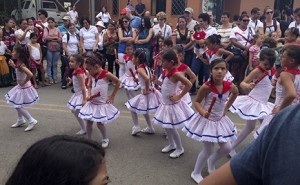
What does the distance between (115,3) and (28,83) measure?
16.3 metres

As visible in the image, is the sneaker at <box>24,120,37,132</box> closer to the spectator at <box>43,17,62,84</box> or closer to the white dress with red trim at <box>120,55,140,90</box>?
the white dress with red trim at <box>120,55,140,90</box>

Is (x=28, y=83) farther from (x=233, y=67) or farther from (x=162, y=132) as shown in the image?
(x=233, y=67)

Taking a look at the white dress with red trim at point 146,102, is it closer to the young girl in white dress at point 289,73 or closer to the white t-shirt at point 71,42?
the young girl in white dress at point 289,73

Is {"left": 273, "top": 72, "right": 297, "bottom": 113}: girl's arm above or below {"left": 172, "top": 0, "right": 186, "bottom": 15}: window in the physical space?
below

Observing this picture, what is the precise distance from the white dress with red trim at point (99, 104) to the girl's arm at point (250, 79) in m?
1.95

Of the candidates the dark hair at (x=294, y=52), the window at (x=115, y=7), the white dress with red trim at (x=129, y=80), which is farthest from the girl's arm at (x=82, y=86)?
the window at (x=115, y=7)

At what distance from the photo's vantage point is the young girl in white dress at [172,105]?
450 centimetres

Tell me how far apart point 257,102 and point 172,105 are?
120cm

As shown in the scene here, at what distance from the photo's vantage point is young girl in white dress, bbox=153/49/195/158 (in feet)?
14.8

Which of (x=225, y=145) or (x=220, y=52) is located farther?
(x=220, y=52)

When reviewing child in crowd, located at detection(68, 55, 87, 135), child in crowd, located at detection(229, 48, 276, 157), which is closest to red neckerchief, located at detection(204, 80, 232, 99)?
child in crowd, located at detection(229, 48, 276, 157)

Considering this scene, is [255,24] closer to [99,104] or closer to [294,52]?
[294,52]

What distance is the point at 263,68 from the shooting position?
4480mm

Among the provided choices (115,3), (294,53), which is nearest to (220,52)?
(294,53)
